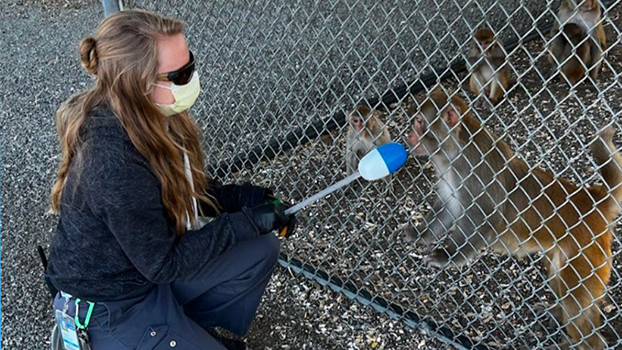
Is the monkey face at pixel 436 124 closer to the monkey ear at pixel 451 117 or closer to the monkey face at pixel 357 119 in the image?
the monkey ear at pixel 451 117

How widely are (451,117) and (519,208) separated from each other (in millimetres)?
443

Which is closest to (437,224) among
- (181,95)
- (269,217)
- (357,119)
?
(357,119)

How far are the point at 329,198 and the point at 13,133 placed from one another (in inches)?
87.2

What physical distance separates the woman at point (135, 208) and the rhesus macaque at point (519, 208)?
76 centimetres

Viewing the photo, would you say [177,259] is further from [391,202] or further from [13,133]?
[13,133]

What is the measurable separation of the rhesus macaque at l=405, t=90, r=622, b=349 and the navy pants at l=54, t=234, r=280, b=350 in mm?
753

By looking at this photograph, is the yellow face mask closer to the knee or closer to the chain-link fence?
the knee

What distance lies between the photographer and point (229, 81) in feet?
14.4

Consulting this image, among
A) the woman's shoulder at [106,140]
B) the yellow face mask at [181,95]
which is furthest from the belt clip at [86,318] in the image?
the yellow face mask at [181,95]

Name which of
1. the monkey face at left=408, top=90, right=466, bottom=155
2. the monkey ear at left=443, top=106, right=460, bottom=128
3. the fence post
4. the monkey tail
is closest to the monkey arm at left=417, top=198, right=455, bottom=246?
the monkey face at left=408, top=90, right=466, bottom=155

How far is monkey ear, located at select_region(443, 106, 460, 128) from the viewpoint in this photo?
7.14ft

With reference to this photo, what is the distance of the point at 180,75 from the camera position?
166 cm

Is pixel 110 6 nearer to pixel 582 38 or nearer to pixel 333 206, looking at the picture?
pixel 333 206

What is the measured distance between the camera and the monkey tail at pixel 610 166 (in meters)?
1.86
